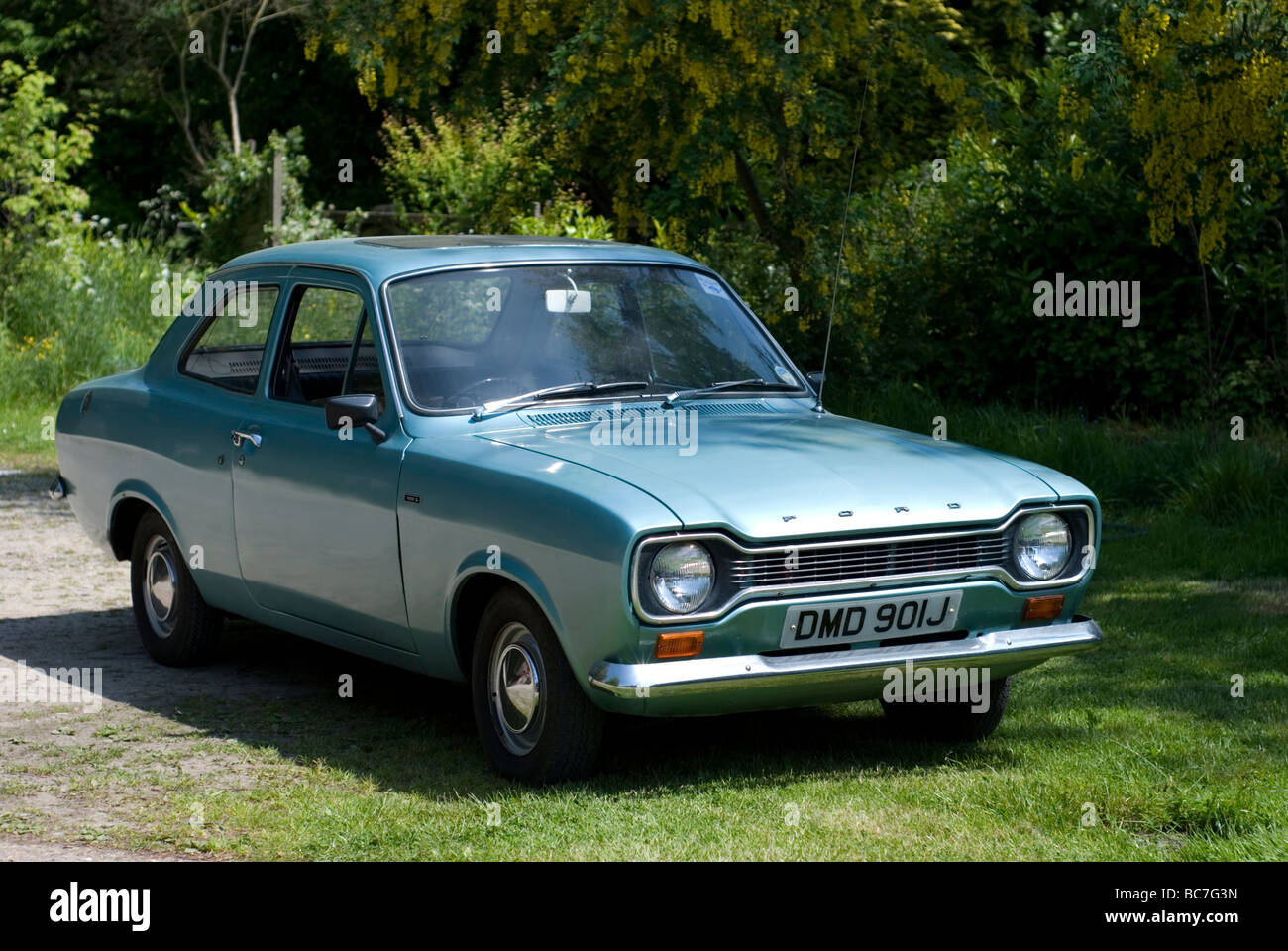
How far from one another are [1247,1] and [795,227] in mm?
3611

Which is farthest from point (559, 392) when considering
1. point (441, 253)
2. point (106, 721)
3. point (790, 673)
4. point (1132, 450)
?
point (1132, 450)

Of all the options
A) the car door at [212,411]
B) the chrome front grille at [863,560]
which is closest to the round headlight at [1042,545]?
the chrome front grille at [863,560]

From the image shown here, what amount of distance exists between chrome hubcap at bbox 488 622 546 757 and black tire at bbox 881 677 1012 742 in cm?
138

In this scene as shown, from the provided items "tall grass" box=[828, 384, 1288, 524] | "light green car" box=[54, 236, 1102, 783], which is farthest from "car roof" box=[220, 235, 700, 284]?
"tall grass" box=[828, 384, 1288, 524]

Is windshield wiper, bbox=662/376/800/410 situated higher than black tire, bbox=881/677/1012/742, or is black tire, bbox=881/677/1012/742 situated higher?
windshield wiper, bbox=662/376/800/410

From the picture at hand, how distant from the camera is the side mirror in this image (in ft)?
21.0

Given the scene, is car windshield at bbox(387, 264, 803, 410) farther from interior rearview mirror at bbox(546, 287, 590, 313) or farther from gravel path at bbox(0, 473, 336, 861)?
gravel path at bbox(0, 473, 336, 861)

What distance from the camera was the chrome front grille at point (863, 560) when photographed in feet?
18.1

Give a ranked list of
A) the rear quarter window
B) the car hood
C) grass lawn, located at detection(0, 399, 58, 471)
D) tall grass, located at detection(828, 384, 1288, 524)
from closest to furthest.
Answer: the car hood → the rear quarter window → tall grass, located at detection(828, 384, 1288, 524) → grass lawn, located at detection(0, 399, 58, 471)

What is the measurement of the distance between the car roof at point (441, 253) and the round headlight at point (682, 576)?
1925mm

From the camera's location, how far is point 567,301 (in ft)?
22.5

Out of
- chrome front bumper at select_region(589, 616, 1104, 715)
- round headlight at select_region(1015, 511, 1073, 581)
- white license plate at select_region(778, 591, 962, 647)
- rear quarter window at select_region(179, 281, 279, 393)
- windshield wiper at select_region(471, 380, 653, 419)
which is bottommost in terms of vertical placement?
chrome front bumper at select_region(589, 616, 1104, 715)

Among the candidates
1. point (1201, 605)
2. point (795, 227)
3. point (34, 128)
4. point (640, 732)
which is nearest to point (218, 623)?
point (640, 732)

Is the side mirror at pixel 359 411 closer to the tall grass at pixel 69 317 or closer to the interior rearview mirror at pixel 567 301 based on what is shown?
the interior rearview mirror at pixel 567 301
